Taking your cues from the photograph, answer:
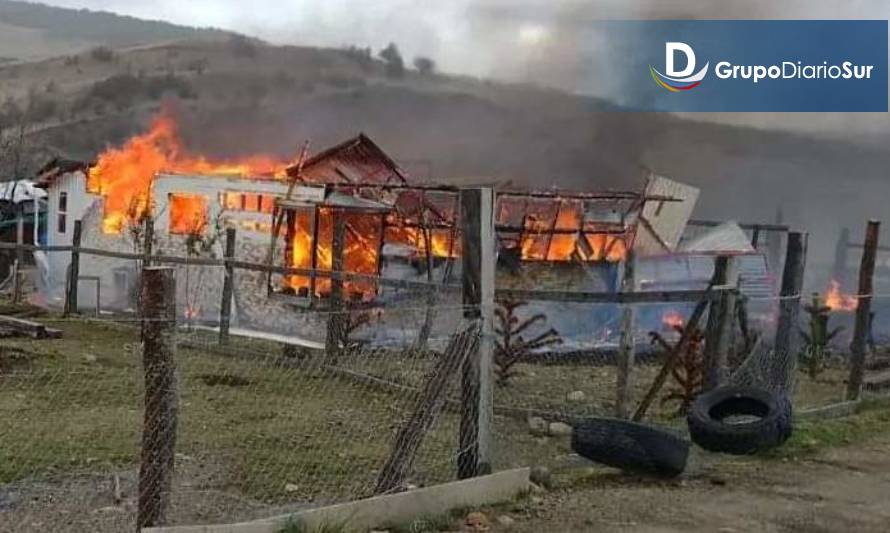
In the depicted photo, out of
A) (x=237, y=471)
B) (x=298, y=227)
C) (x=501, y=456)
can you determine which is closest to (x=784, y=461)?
(x=501, y=456)

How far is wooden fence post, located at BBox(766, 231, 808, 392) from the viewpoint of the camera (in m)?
9.58

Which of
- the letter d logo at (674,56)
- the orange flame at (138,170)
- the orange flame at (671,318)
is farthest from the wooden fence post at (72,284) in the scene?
the letter d logo at (674,56)

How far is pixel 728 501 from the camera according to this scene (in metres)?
6.64

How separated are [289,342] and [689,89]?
66.6 ft

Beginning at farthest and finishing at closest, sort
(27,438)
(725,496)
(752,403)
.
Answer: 1. (752,403)
2. (27,438)
3. (725,496)

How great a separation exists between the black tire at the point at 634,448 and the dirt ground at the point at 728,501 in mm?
117

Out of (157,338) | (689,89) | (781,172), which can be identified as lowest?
(157,338)

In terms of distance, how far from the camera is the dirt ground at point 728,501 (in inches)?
237

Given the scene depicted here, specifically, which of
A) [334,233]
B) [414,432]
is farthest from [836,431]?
Result: [334,233]

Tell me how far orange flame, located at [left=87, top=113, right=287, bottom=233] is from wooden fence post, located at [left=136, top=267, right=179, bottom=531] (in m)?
15.7

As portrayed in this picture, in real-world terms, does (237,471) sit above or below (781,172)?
below

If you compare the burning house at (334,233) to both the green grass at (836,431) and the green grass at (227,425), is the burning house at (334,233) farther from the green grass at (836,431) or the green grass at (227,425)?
the green grass at (836,431)

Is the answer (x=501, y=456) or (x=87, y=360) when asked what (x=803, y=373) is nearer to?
(x=501, y=456)

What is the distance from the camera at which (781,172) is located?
33500 millimetres
